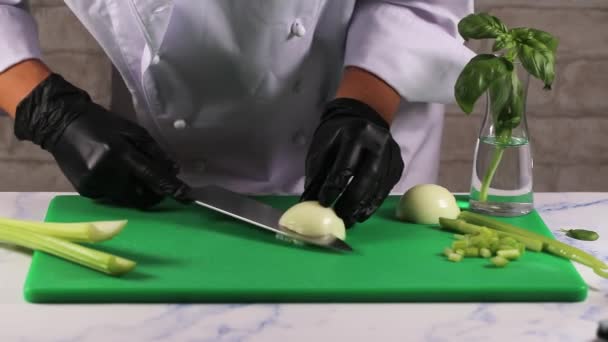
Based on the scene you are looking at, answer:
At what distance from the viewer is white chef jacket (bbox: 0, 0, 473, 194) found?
1247mm

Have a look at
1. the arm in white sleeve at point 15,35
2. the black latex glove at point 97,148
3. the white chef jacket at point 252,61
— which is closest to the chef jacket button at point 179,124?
the white chef jacket at point 252,61

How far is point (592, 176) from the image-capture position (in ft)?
7.67

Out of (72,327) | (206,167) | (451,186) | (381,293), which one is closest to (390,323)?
(381,293)

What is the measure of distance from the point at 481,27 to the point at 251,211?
1.14 ft

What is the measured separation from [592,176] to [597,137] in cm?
11

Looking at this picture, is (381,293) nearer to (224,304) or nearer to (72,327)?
(224,304)

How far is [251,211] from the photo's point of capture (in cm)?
110

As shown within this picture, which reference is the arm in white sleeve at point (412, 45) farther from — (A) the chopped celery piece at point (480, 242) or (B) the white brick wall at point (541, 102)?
(B) the white brick wall at point (541, 102)

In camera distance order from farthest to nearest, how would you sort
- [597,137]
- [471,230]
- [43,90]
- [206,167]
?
[597,137], [206,167], [43,90], [471,230]

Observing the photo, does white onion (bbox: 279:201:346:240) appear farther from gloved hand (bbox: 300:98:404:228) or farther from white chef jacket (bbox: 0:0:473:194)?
white chef jacket (bbox: 0:0:473:194)

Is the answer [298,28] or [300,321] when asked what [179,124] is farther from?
[300,321]

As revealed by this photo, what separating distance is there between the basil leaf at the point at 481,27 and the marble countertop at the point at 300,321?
34cm

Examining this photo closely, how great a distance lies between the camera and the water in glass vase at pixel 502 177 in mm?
1146

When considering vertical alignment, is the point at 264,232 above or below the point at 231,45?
below
